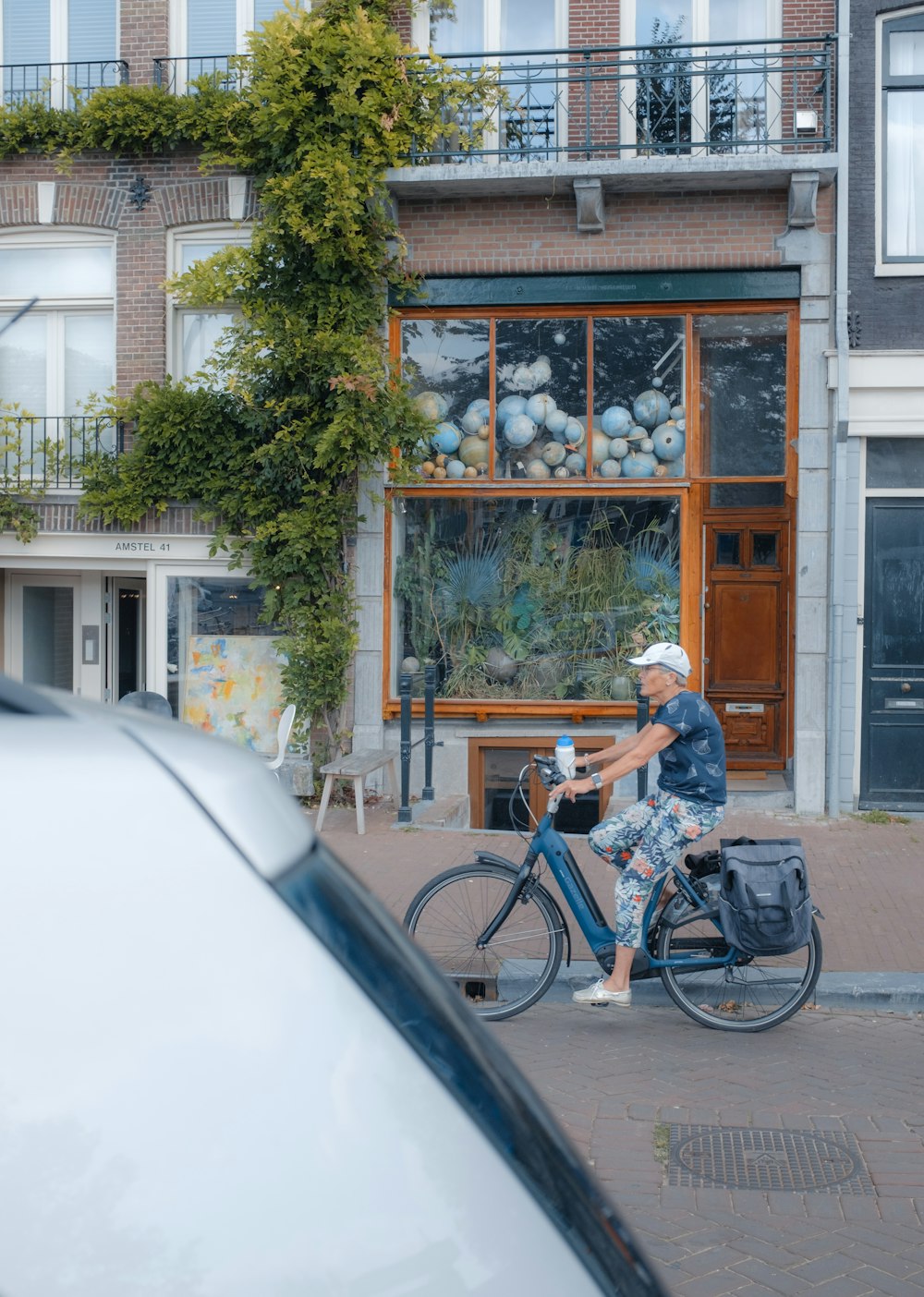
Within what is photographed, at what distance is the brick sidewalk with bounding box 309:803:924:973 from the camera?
7625 millimetres

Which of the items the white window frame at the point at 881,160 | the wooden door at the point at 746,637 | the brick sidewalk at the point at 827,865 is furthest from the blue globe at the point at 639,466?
the brick sidewalk at the point at 827,865

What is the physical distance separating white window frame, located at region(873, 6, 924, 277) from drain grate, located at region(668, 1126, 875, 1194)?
8.78 m

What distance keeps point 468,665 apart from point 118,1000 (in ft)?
37.7

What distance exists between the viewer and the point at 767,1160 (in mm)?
4789

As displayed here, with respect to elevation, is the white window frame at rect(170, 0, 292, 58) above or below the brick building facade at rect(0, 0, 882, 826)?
above

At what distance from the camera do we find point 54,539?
1304 centimetres

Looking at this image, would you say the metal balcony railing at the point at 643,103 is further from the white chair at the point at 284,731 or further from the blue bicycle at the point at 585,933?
the blue bicycle at the point at 585,933

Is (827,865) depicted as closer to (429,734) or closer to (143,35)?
(429,734)

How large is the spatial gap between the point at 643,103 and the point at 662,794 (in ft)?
26.9

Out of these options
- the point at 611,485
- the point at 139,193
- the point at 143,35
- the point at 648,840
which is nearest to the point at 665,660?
the point at 648,840

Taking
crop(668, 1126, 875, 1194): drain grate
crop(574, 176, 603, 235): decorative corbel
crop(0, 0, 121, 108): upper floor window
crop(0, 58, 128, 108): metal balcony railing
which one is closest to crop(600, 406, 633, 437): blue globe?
crop(574, 176, 603, 235): decorative corbel

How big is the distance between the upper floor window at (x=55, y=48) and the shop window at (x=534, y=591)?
539 cm

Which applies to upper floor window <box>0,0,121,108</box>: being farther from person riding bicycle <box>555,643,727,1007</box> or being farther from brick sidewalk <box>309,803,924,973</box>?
person riding bicycle <box>555,643,727,1007</box>

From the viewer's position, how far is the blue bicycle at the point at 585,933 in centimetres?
614
